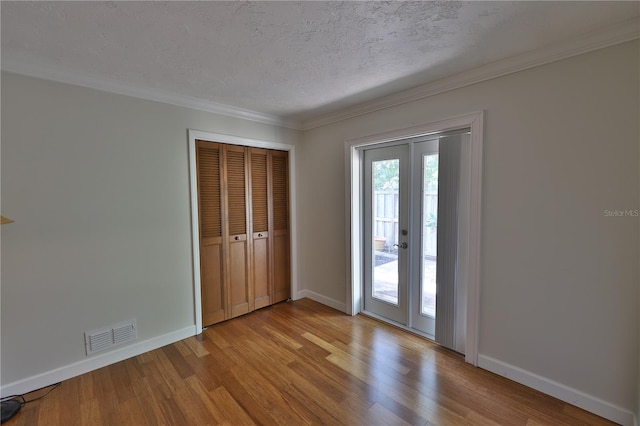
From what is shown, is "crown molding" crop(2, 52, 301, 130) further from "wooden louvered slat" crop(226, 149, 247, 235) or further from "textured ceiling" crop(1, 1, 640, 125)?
"wooden louvered slat" crop(226, 149, 247, 235)

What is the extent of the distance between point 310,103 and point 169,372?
2.86 m

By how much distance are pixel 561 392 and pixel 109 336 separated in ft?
11.6

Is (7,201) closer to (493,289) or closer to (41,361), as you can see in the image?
(41,361)

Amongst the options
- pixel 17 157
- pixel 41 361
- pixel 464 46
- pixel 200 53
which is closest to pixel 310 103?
pixel 200 53

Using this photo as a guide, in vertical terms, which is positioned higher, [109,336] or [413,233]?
[413,233]

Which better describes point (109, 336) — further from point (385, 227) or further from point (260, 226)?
point (385, 227)

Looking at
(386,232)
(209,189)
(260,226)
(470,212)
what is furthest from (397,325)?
(209,189)

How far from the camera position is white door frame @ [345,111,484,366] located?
2.28 meters

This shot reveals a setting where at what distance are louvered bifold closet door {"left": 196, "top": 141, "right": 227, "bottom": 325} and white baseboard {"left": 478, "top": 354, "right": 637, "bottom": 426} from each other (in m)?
2.67

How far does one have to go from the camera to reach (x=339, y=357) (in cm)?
251

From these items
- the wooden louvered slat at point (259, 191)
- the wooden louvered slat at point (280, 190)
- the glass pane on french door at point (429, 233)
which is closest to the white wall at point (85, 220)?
the wooden louvered slat at point (259, 191)

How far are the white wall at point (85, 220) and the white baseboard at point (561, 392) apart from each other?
2.87 meters

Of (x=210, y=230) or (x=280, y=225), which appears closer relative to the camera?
(x=210, y=230)

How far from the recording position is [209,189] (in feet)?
10.1
